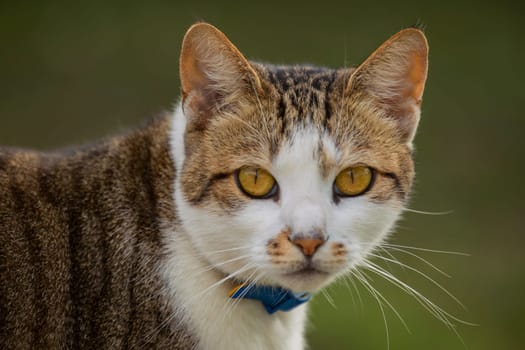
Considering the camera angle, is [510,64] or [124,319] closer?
[124,319]

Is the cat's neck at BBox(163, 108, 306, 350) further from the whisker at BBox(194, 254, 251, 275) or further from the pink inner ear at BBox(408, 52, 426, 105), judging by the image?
the pink inner ear at BBox(408, 52, 426, 105)

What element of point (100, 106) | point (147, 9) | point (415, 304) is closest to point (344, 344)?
point (415, 304)

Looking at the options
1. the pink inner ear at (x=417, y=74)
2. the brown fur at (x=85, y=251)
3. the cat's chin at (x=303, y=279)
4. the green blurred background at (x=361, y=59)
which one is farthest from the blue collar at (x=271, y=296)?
the green blurred background at (x=361, y=59)

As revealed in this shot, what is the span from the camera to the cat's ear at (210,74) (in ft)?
8.29

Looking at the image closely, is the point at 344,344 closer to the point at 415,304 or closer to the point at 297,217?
the point at 415,304

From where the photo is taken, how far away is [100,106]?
23.4 feet

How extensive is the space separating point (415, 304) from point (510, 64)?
127 inches

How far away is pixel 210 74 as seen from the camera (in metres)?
2.61

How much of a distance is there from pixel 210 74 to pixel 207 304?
777mm

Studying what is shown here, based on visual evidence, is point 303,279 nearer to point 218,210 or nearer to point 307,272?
point 307,272

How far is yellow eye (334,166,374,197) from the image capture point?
2.52m

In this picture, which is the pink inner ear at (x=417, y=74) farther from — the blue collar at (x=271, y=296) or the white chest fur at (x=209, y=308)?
the white chest fur at (x=209, y=308)

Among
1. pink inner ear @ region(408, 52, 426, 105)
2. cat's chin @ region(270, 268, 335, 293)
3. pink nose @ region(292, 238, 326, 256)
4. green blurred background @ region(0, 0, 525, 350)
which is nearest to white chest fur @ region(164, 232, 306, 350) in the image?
cat's chin @ region(270, 268, 335, 293)

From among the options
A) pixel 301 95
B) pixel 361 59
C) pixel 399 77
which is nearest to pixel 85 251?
pixel 301 95
